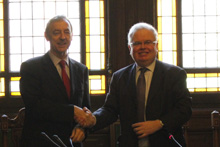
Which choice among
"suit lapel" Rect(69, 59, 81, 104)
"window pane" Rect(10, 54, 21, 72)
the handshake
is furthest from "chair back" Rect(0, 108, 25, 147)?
"window pane" Rect(10, 54, 21, 72)

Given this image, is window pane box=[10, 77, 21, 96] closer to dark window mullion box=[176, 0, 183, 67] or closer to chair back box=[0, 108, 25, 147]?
chair back box=[0, 108, 25, 147]

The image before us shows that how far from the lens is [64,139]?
2.65 m

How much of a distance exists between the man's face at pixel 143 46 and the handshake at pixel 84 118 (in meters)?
0.49

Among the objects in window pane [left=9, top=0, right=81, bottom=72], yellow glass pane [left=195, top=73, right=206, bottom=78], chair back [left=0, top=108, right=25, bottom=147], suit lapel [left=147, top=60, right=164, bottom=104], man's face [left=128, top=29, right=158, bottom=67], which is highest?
window pane [left=9, top=0, right=81, bottom=72]

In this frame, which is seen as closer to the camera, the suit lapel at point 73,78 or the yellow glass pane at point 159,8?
the suit lapel at point 73,78

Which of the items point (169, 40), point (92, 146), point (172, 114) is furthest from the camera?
point (169, 40)

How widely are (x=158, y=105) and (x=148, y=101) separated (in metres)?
0.07

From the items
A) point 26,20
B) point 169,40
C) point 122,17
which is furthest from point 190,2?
point 26,20

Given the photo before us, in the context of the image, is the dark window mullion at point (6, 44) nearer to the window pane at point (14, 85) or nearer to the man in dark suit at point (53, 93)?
the window pane at point (14, 85)

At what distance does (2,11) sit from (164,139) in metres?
3.59

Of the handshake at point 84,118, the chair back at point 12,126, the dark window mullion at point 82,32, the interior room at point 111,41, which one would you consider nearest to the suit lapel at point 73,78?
the handshake at point 84,118

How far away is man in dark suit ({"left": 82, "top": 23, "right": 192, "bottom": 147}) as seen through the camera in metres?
2.45

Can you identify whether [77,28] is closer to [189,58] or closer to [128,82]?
[189,58]

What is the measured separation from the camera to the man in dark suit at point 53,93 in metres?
2.61
